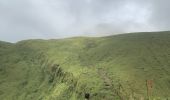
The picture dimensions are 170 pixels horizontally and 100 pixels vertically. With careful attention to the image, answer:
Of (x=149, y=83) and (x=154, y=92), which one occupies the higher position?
(x=149, y=83)

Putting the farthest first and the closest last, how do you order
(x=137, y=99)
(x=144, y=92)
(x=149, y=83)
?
(x=144, y=92)
(x=137, y=99)
(x=149, y=83)

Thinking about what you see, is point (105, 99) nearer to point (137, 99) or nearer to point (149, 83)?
point (137, 99)

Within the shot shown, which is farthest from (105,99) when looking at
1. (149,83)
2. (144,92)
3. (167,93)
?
(149,83)

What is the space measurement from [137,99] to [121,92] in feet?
77.3

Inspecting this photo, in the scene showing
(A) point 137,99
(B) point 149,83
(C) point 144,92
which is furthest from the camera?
(C) point 144,92

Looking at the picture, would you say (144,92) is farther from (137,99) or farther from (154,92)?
(137,99)

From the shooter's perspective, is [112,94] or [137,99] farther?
[112,94]

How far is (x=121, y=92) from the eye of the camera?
198875mm

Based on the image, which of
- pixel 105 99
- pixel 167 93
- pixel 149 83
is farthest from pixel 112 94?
pixel 149 83

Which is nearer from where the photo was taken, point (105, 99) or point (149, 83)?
point (149, 83)

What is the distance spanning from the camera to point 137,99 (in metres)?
176

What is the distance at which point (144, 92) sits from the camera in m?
198

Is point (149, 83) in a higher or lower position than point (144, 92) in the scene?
higher

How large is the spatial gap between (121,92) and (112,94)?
556 cm
